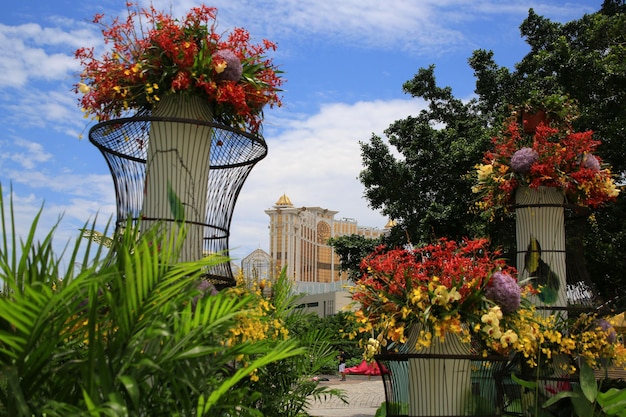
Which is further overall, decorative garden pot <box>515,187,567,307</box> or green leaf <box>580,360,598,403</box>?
decorative garden pot <box>515,187,567,307</box>

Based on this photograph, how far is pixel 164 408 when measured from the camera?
2.07 meters

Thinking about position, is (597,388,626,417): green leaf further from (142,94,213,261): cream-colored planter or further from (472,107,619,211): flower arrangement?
(142,94,213,261): cream-colored planter

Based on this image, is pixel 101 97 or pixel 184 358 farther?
pixel 101 97

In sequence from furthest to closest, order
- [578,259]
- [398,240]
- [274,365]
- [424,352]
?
[398,240] < [578,259] < [274,365] < [424,352]

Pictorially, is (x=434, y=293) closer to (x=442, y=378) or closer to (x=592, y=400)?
(x=442, y=378)

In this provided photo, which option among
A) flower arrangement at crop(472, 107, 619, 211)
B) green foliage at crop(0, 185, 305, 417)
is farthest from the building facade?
green foliage at crop(0, 185, 305, 417)

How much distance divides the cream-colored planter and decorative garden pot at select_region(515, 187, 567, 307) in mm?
3600

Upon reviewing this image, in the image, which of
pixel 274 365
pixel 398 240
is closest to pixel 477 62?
pixel 398 240

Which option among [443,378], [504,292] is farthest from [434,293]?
[443,378]

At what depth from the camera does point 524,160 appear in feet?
19.8

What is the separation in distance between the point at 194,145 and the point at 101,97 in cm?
57

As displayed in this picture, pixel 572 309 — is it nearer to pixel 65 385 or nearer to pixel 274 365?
pixel 274 365

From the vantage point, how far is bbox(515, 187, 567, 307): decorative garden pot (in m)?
6.01

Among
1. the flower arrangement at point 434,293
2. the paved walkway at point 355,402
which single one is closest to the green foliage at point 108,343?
the flower arrangement at point 434,293
